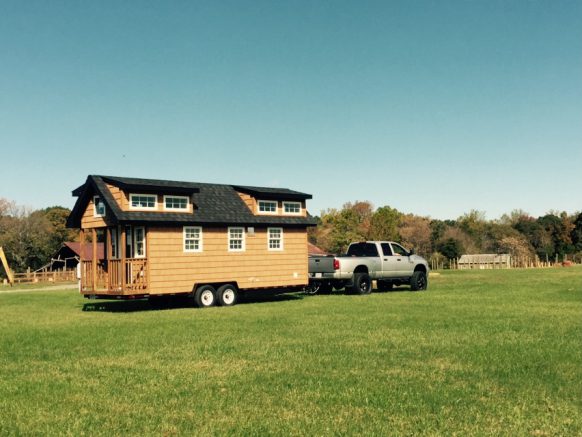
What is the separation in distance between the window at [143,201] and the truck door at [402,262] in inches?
464

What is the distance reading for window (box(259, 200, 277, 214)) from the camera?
86.6ft

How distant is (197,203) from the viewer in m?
24.7

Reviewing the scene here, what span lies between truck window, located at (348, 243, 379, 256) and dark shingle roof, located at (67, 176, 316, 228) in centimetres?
266

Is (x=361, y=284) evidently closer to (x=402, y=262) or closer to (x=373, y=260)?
(x=373, y=260)

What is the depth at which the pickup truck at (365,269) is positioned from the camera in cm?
2716

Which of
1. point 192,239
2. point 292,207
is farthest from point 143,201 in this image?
point 292,207

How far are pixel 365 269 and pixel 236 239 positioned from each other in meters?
6.38

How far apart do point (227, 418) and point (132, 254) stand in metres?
17.7

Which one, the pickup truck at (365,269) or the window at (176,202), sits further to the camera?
the pickup truck at (365,269)

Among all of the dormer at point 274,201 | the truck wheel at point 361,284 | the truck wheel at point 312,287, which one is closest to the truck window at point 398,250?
the truck wheel at point 361,284

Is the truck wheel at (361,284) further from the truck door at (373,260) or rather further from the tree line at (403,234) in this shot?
the tree line at (403,234)

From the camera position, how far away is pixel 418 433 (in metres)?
6.12

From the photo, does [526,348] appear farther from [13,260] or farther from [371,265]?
[13,260]

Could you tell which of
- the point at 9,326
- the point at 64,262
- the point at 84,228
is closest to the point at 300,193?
the point at 84,228
